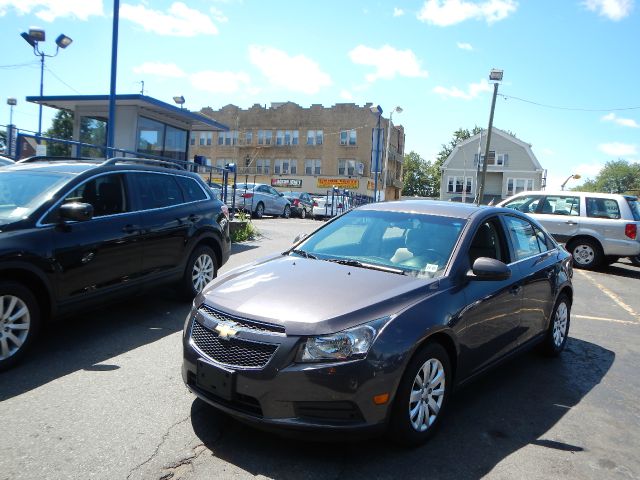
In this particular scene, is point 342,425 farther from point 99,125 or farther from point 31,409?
point 99,125

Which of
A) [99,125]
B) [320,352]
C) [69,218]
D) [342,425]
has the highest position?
[99,125]

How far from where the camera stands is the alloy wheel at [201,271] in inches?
262

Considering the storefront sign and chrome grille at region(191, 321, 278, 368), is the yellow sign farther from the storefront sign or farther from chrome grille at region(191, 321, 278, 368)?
chrome grille at region(191, 321, 278, 368)

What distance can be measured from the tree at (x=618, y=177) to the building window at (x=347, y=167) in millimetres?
82109

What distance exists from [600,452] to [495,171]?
176 feet

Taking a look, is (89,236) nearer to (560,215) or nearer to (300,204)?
(560,215)

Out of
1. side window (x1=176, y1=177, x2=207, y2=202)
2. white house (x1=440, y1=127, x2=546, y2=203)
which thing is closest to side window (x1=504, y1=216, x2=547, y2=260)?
side window (x1=176, y1=177, x2=207, y2=202)

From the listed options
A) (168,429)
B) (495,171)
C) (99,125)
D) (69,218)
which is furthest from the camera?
(495,171)

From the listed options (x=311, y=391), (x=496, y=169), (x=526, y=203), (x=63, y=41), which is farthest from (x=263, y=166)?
(x=311, y=391)

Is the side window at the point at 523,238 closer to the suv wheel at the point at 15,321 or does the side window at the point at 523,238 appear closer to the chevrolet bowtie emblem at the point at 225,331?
the chevrolet bowtie emblem at the point at 225,331

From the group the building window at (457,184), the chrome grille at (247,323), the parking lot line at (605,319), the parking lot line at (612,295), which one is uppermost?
the building window at (457,184)

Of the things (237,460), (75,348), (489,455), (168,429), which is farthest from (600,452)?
(75,348)

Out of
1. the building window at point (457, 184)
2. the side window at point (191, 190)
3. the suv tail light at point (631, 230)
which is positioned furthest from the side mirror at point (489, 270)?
the building window at point (457, 184)

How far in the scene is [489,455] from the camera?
10.8 feet
